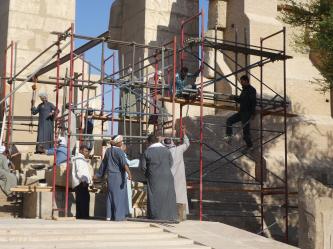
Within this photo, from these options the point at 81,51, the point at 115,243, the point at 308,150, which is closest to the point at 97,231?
the point at 115,243

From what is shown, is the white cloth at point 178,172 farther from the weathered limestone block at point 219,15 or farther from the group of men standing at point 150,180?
the weathered limestone block at point 219,15

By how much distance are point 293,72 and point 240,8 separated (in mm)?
2674

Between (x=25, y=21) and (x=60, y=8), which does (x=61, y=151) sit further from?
(x=60, y=8)

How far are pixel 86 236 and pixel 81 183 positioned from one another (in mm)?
2227

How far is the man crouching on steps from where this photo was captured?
397 inches


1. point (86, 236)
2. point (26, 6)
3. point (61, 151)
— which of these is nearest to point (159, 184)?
point (86, 236)

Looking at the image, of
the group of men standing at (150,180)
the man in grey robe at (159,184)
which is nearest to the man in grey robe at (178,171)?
the group of men standing at (150,180)

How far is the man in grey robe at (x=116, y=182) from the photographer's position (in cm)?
972

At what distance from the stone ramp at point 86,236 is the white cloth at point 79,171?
1.23 metres

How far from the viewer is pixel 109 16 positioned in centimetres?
2195

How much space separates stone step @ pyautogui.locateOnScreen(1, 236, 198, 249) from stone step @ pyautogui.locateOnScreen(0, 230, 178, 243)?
6 centimetres

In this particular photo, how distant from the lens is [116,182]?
9789 millimetres

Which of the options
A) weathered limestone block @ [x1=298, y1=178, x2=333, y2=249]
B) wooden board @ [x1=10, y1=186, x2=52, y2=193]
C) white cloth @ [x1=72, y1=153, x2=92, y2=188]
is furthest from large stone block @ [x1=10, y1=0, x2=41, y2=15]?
weathered limestone block @ [x1=298, y1=178, x2=333, y2=249]

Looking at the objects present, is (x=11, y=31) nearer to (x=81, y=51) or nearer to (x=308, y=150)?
(x=81, y=51)
